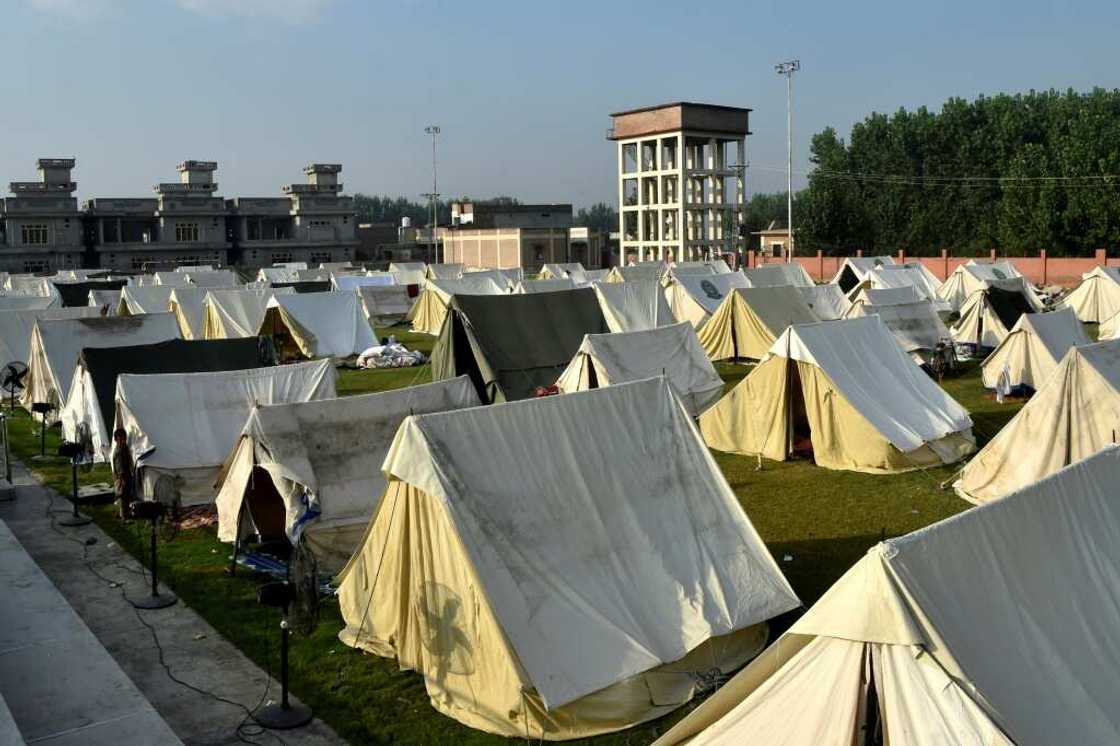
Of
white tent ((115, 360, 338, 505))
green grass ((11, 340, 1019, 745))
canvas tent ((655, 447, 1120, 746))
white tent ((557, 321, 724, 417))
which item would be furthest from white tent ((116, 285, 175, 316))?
canvas tent ((655, 447, 1120, 746))

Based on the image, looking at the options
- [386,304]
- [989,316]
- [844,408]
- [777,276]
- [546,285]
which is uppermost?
[777,276]

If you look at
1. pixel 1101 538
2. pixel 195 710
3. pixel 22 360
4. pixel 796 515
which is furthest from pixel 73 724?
pixel 22 360

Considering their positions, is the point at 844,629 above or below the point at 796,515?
above

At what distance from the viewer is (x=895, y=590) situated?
→ 18.5 feet

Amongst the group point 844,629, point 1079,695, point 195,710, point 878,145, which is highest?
point 878,145

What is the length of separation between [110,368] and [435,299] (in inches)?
809

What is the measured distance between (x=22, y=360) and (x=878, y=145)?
60.6 m

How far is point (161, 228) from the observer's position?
76000mm

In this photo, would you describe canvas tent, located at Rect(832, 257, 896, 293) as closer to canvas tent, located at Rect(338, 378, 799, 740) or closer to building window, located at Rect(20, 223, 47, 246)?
canvas tent, located at Rect(338, 378, 799, 740)

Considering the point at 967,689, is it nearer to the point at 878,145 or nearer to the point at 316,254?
the point at 878,145

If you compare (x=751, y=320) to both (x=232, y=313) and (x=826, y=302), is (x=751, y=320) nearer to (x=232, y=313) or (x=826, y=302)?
(x=826, y=302)

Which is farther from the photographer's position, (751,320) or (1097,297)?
(1097,297)

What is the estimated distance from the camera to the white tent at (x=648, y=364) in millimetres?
17578

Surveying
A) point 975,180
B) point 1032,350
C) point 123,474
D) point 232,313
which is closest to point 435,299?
Answer: point 232,313
